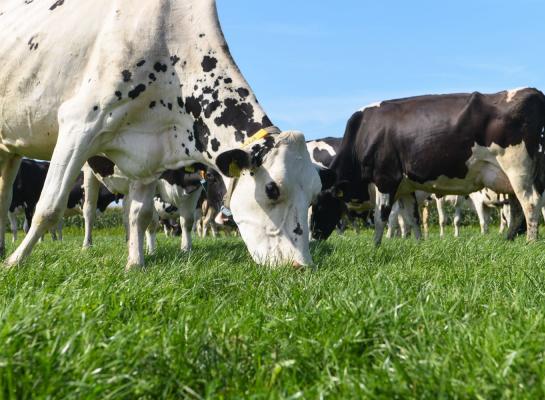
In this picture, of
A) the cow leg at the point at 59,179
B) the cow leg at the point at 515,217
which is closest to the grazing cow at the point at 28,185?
the cow leg at the point at 515,217

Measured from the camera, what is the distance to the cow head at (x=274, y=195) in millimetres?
5324

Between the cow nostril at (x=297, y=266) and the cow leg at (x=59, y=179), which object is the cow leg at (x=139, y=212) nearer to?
the cow leg at (x=59, y=179)

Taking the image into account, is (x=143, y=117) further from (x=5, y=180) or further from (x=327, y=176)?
(x=5, y=180)

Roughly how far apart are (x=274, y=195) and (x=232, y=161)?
432 mm

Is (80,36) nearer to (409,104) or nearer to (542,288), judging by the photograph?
(542,288)

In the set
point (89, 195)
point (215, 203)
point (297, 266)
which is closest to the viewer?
point (297, 266)

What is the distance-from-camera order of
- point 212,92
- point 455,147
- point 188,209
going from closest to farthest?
1. point 212,92
2. point 455,147
3. point 188,209

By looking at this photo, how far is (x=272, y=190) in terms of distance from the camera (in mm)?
5359

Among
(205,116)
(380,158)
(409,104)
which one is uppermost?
(205,116)

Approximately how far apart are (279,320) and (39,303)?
3.03 ft

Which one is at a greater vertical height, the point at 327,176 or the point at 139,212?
the point at 327,176

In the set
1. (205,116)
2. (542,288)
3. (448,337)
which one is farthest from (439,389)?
(205,116)

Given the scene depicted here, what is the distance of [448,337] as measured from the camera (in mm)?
2334

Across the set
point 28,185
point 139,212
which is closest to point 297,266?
point 139,212
